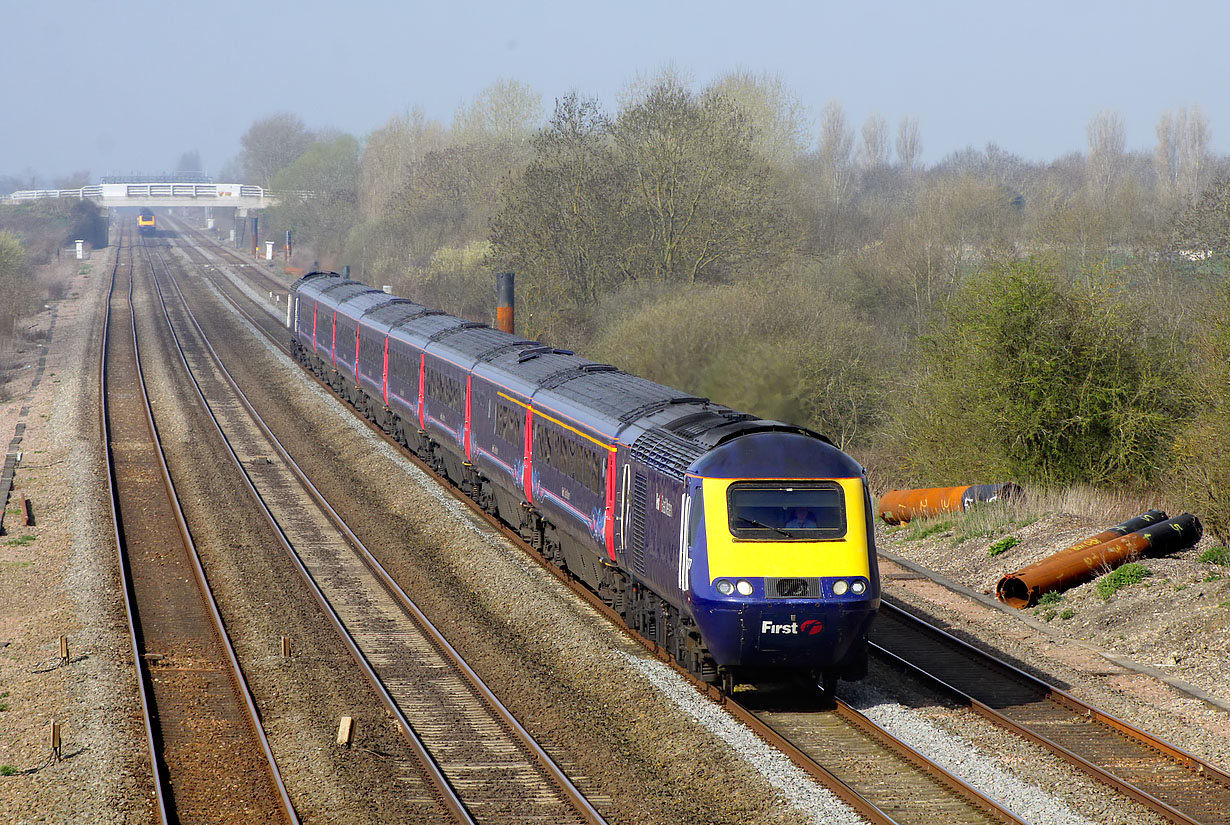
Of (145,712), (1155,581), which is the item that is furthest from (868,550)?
(145,712)

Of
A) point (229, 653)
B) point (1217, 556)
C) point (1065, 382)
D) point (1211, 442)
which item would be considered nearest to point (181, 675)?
point (229, 653)

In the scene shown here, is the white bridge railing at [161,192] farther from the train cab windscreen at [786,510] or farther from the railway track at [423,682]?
the train cab windscreen at [786,510]

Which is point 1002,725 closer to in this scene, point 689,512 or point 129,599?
point 689,512

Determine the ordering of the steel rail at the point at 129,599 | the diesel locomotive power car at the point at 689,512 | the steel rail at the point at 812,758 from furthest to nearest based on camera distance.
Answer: the diesel locomotive power car at the point at 689,512 < the steel rail at the point at 129,599 < the steel rail at the point at 812,758

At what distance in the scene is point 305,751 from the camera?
12203 mm

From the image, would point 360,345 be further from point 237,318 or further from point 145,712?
point 237,318

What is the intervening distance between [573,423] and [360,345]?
57.6 ft

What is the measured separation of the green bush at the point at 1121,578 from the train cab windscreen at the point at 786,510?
6711 mm

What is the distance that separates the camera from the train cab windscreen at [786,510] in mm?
12617

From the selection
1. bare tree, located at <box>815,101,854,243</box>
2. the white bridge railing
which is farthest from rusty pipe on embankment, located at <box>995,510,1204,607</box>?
the white bridge railing

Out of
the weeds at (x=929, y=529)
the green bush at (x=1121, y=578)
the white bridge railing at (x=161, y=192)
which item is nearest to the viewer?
the green bush at (x=1121, y=578)

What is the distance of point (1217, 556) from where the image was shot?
704 inches

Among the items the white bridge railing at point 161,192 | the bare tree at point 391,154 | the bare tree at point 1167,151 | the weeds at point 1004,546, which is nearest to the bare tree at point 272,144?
the white bridge railing at point 161,192

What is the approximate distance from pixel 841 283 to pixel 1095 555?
24240 millimetres
